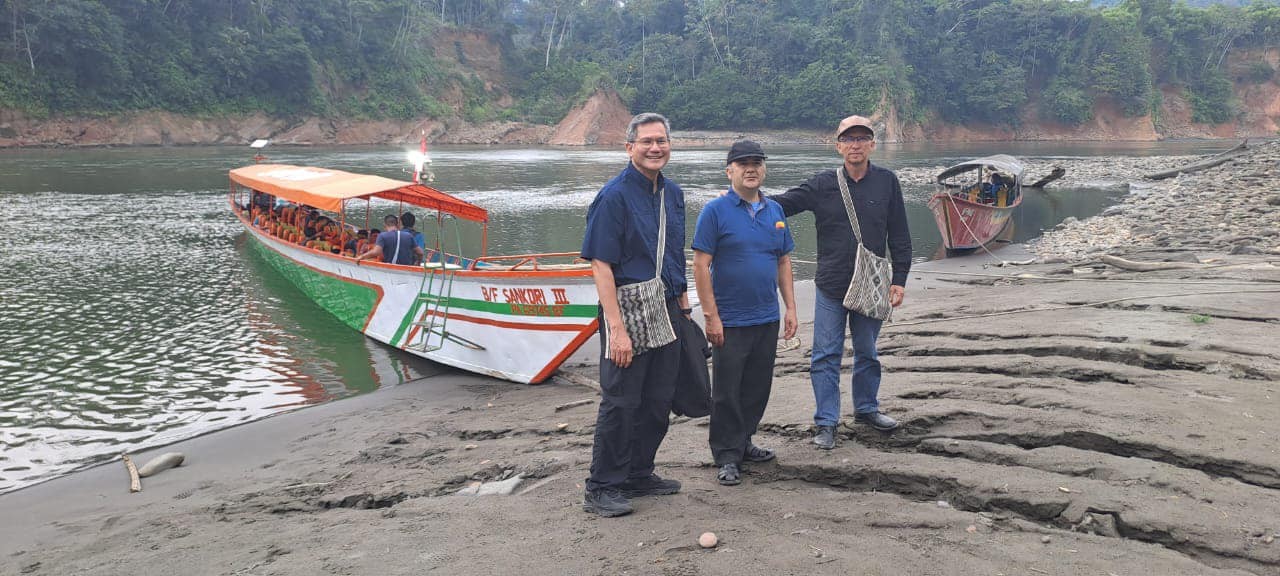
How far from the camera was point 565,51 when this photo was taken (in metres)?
84.2

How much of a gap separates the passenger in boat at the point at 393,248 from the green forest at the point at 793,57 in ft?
183

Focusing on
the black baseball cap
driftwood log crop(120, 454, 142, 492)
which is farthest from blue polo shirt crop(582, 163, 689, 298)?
driftwood log crop(120, 454, 142, 492)

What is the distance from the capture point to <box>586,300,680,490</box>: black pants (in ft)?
11.9

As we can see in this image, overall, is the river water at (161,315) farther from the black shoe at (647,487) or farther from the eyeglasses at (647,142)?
the eyeglasses at (647,142)

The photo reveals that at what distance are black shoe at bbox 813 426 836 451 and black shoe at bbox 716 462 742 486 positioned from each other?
55cm

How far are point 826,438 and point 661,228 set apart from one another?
4.95 feet

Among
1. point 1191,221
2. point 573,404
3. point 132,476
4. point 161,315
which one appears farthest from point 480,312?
point 1191,221

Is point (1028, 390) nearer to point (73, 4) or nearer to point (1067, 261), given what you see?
point (1067, 261)

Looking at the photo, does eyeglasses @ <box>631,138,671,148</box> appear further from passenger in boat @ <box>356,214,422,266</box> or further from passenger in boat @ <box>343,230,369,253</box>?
Answer: passenger in boat @ <box>343,230,369,253</box>

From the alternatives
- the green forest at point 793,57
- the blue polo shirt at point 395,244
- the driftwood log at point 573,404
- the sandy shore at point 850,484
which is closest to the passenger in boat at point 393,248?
the blue polo shirt at point 395,244

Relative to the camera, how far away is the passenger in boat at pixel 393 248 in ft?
33.1

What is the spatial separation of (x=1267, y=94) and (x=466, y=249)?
299 feet

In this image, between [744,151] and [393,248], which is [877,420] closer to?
[744,151]

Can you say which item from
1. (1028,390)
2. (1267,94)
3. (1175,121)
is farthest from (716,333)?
(1267,94)
